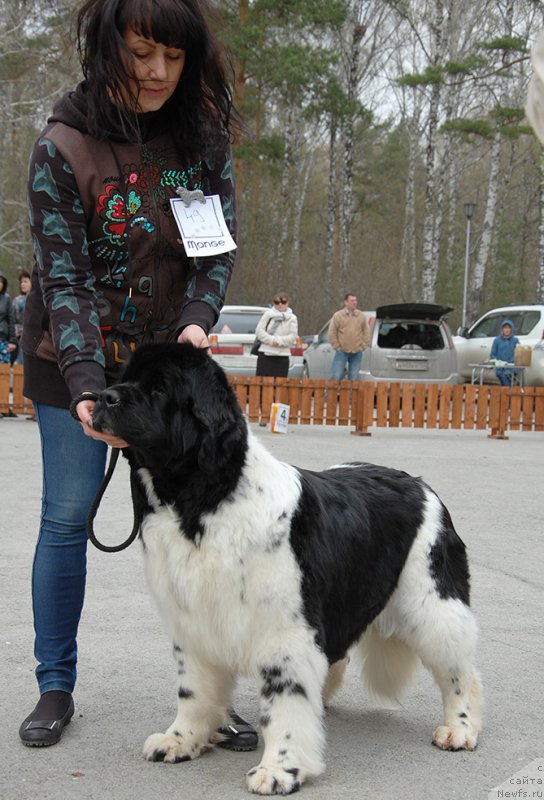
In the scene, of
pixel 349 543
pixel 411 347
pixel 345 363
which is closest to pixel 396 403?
pixel 345 363

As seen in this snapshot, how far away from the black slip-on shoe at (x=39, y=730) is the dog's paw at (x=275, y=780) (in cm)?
75

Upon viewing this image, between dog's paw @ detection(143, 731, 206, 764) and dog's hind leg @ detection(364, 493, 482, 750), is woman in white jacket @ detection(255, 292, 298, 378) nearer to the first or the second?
dog's hind leg @ detection(364, 493, 482, 750)

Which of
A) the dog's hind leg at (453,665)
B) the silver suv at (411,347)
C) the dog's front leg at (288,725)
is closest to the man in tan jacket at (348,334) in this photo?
the silver suv at (411,347)

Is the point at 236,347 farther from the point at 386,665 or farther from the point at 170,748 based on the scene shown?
the point at 170,748

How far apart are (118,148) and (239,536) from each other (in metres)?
1.39

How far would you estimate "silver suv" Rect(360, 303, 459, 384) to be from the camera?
17.5m

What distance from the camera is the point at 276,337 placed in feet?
49.0

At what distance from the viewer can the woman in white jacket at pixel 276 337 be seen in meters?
14.9

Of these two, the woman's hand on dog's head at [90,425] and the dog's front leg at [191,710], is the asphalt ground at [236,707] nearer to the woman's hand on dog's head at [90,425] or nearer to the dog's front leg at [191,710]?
the dog's front leg at [191,710]

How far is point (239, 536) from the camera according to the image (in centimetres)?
296

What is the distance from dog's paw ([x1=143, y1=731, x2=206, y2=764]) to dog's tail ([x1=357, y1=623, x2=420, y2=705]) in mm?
790

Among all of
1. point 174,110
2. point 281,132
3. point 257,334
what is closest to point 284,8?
point 281,132

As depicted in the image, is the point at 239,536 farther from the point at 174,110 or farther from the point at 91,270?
the point at 174,110

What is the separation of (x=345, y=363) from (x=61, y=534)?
13835 mm
